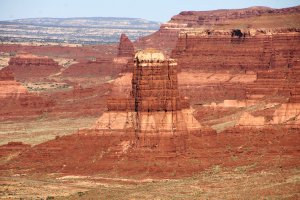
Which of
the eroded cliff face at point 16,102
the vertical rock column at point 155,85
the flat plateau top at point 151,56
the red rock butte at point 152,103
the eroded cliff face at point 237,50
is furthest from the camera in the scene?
the eroded cliff face at point 237,50

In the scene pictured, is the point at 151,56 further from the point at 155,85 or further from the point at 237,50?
the point at 237,50

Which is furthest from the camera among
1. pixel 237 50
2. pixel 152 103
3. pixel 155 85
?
pixel 237 50

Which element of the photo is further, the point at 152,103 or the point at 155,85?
the point at 155,85

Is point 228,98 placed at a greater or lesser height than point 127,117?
lesser

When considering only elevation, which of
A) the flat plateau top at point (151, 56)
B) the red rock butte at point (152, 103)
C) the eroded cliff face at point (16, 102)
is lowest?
the eroded cliff face at point (16, 102)

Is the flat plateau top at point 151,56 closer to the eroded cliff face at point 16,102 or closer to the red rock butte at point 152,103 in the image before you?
the red rock butte at point 152,103

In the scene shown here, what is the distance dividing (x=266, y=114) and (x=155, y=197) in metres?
51.1

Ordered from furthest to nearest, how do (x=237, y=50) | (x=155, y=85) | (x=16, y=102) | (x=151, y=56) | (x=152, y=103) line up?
(x=237, y=50), (x=16, y=102), (x=151, y=56), (x=155, y=85), (x=152, y=103)

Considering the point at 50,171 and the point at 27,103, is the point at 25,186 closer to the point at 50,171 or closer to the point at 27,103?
the point at 50,171

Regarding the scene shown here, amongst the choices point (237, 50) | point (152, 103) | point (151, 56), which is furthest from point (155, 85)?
point (237, 50)

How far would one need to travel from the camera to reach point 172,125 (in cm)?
10975

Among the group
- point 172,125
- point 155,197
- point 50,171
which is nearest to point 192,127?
point 172,125

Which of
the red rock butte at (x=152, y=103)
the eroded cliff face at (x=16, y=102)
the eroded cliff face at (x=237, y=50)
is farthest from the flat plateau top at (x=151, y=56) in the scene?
the eroded cliff face at (x=16, y=102)

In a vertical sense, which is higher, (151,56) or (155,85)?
(151,56)
